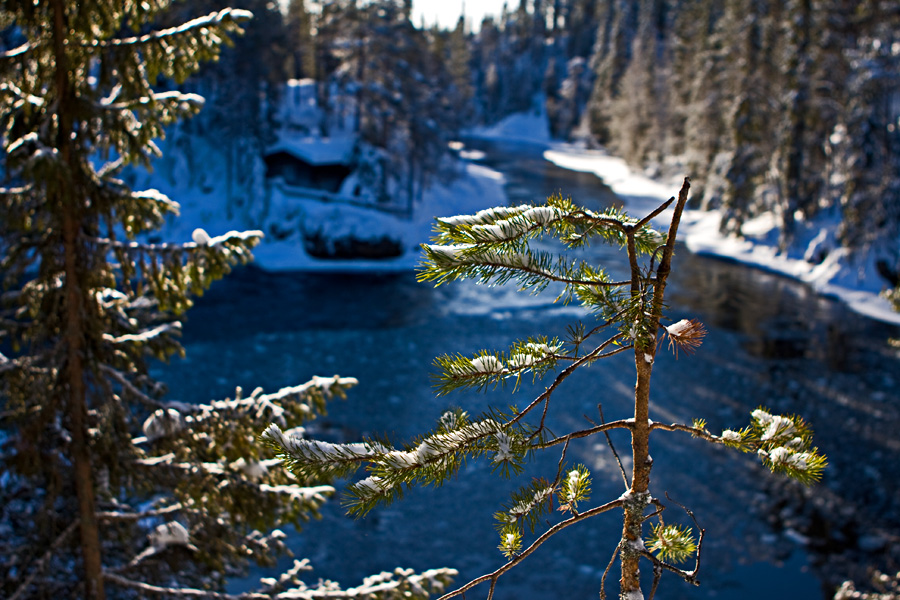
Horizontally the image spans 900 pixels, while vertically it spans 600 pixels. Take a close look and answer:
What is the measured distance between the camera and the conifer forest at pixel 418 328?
1.96 m

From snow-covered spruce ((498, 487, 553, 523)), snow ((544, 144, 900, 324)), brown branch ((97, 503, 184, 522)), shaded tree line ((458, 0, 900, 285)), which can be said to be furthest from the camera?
shaded tree line ((458, 0, 900, 285))

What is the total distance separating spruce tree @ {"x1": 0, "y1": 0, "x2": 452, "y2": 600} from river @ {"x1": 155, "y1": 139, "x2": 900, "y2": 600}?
4.02 metres

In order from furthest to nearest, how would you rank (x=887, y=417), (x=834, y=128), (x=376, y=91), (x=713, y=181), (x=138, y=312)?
1. (x=713, y=181)
2. (x=376, y=91)
3. (x=834, y=128)
4. (x=887, y=417)
5. (x=138, y=312)

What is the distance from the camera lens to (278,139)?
1588 inches

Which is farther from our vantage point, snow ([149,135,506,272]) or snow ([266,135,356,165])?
snow ([266,135,356,165])

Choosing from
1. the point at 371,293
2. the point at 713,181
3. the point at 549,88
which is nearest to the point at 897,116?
the point at 713,181

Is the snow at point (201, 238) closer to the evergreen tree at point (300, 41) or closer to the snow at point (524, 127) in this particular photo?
the evergreen tree at point (300, 41)

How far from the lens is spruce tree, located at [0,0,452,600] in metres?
5.13

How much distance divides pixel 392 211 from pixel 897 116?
77.7 ft

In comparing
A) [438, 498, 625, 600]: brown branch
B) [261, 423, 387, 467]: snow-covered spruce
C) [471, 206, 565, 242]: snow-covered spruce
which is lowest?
[438, 498, 625, 600]: brown branch

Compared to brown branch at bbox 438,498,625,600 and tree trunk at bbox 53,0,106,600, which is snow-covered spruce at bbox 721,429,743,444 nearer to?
brown branch at bbox 438,498,625,600

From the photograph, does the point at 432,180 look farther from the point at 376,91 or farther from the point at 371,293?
the point at 371,293

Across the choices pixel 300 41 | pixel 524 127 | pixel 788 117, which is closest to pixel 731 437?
pixel 788 117

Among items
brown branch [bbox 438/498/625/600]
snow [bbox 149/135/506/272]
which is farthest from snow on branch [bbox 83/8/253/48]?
snow [bbox 149/135/506/272]
